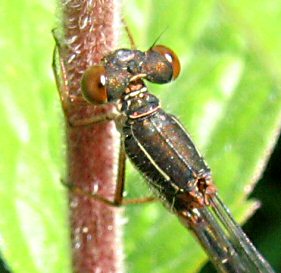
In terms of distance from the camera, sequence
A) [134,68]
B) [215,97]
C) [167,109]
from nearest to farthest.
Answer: [134,68] < [167,109] < [215,97]

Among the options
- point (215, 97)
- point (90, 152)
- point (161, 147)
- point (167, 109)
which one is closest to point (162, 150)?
point (161, 147)

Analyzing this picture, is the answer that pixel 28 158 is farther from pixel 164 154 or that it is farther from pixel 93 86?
pixel 164 154

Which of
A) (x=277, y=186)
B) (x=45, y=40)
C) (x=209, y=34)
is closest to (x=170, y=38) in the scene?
(x=209, y=34)

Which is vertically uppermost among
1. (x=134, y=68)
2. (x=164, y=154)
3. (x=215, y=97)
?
(x=134, y=68)

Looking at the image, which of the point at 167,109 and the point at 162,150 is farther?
the point at 167,109

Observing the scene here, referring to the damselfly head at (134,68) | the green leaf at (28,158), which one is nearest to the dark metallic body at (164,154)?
the damselfly head at (134,68)

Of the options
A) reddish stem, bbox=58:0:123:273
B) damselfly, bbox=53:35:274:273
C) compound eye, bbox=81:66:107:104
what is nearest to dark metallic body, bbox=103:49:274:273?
damselfly, bbox=53:35:274:273

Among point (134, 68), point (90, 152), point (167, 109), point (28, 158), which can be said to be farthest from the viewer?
point (167, 109)

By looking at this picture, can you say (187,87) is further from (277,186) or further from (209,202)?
(277,186)
